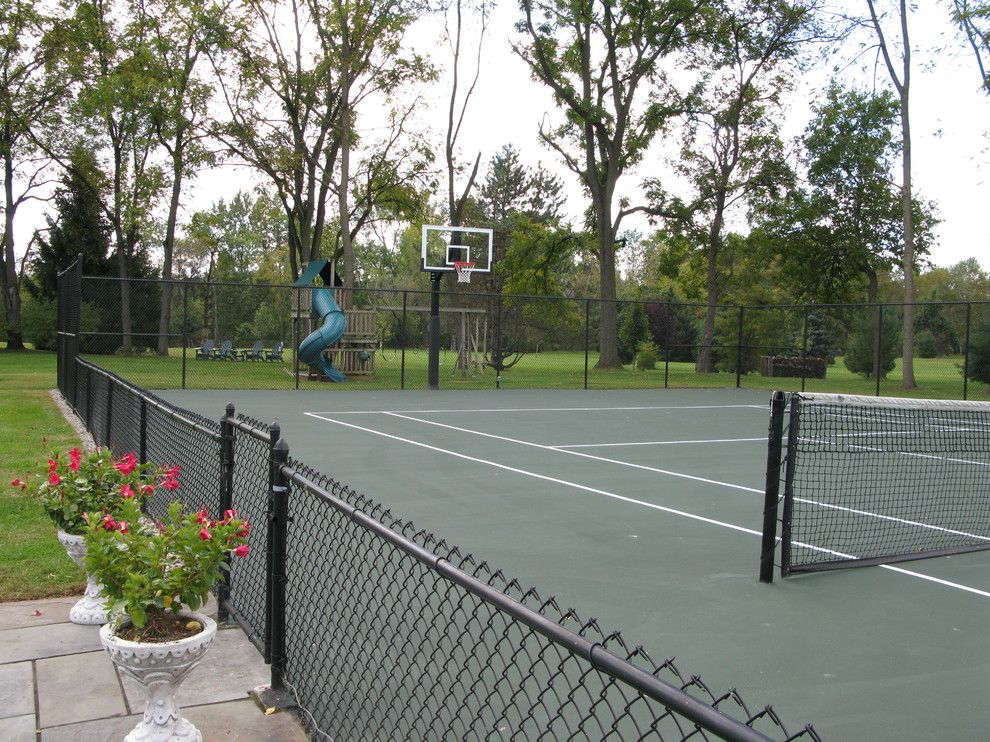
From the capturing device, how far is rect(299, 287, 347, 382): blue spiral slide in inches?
992

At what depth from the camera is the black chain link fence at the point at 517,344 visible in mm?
26219

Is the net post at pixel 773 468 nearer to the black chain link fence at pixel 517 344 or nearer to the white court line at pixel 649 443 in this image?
the white court line at pixel 649 443

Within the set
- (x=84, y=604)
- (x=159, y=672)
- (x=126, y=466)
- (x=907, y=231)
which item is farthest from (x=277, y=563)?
(x=907, y=231)

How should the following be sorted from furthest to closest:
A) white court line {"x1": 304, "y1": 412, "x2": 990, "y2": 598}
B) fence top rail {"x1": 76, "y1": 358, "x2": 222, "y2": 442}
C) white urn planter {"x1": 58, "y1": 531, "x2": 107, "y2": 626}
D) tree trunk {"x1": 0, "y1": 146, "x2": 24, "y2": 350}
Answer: tree trunk {"x1": 0, "y1": 146, "x2": 24, "y2": 350} < white court line {"x1": 304, "y1": 412, "x2": 990, "y2": 598} < fence top rail {"x1": 76, "y1": 358, "x2": 222, "y2": 442} < white urn planter {"x1": 58, "y1": 531, "x2": 107, "y2": 626}

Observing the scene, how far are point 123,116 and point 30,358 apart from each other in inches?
471

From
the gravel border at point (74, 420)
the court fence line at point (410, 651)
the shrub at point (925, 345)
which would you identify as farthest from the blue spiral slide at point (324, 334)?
the shrub at point (925, 345)

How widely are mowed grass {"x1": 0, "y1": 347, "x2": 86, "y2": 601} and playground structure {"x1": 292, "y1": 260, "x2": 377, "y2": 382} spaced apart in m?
8.17

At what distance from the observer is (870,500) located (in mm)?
8727

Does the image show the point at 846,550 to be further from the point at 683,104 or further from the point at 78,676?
the point at 683,104

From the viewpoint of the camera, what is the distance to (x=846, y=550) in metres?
6.68

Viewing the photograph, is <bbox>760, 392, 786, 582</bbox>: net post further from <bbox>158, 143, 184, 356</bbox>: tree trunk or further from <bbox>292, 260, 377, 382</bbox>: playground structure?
<bbox>158, 143, 184, 356</bbox>: tree trunk

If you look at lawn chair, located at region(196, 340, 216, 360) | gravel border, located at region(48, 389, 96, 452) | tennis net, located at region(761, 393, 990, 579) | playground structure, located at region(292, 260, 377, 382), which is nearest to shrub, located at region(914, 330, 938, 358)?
playground structure, located at region(292, 260, 377, 382)

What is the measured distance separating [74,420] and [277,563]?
11.4m

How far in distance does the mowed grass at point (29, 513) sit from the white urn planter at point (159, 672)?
236cm
